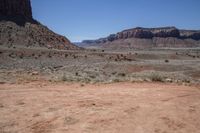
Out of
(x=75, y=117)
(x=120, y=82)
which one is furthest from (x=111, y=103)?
(x=120, y=82)

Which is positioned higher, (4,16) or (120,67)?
(4,16)

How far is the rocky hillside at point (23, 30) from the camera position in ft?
190

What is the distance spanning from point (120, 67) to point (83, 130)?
24.7 meters

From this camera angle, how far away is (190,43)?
582 ft

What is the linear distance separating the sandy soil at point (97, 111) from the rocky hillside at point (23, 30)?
148 ft

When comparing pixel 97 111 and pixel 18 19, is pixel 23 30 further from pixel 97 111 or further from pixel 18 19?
pixel 97 111

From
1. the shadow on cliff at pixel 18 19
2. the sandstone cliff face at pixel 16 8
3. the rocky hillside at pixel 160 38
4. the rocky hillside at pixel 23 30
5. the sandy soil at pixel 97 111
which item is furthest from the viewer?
the rocky hillside at pixel 160 38

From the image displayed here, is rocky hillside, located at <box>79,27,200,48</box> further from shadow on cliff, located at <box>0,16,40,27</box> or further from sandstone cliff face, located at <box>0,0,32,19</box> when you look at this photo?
→ shadow on cliff, located at <box>0,16,40,27</box>

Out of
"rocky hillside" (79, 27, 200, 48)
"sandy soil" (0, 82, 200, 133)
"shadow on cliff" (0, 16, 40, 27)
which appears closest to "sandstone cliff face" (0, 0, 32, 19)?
"shadow on cliff" (0, 16, 40, 27)

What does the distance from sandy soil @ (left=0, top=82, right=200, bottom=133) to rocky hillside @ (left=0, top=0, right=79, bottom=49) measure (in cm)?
4521

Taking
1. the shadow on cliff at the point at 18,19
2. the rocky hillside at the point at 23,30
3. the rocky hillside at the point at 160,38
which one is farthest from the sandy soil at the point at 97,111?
the rocky hillside at the point at 160,38

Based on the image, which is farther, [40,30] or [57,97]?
[40,30]

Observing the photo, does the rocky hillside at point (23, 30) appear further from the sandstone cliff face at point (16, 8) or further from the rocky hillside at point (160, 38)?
the rocky hillside at point (160, 38)

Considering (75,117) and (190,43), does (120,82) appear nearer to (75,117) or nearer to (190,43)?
(75,117)
